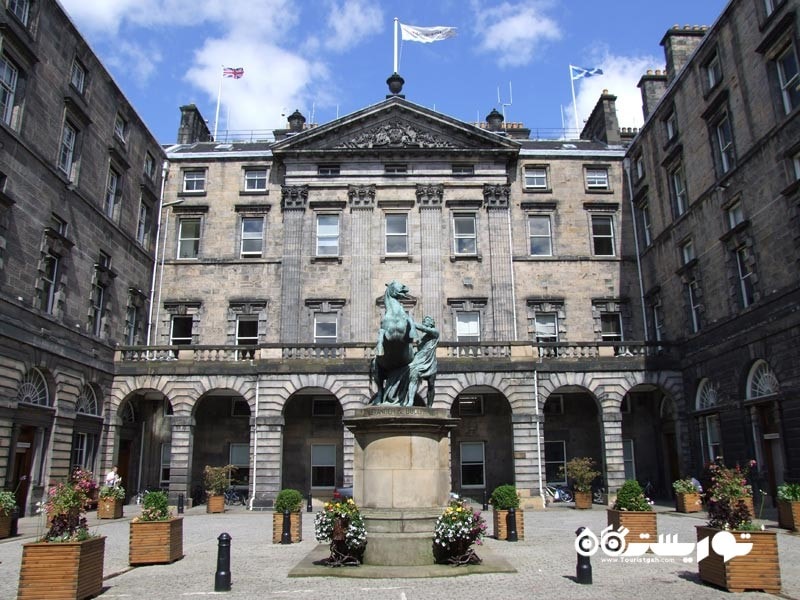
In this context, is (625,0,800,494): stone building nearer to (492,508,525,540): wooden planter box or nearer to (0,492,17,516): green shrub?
(492,508,525,540): wooden planter box

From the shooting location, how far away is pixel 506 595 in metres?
9.76

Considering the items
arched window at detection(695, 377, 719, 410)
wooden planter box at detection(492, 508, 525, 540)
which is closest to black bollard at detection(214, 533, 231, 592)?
wooden planter box at detection(492, 508, 525, 540)

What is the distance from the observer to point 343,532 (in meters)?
11.3

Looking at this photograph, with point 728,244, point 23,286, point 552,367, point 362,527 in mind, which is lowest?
point 362,527

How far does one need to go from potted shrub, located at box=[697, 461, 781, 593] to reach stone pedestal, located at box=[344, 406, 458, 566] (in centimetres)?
450

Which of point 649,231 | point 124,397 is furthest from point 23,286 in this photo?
point 649,231

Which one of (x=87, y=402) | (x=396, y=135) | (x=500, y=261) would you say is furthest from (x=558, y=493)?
(x=87, y=402)

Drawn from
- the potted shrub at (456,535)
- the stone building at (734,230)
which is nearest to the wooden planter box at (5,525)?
the potted shrub at (456,535)

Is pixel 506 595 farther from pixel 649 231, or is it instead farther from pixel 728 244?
pixel 649 231

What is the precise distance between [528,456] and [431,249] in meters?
12.1

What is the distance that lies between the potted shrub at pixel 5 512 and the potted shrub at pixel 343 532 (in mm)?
10791

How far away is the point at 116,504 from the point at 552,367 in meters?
18.6

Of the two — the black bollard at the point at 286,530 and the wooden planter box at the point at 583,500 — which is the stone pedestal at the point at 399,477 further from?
the wooden planter box at the point at 583,500

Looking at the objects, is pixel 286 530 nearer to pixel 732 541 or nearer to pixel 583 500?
pixel 732 541
